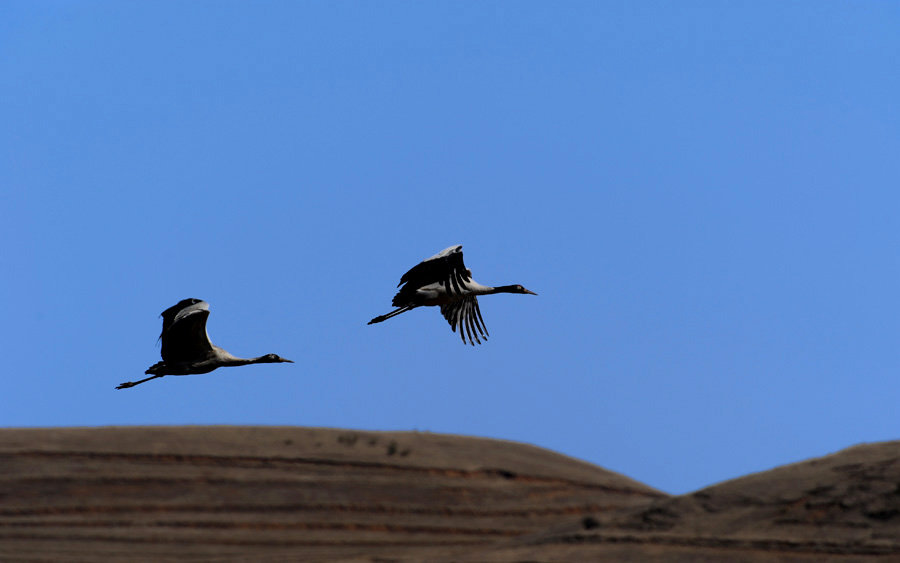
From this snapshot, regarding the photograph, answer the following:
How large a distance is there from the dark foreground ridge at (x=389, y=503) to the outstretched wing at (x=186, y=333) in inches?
56.9

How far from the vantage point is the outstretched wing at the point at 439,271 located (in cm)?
2072

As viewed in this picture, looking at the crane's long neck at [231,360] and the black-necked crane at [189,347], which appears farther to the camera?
the crane's long neck at [231,360]

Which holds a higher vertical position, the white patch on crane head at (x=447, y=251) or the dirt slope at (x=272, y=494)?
the white patch on crane head at (x=447, y=251)

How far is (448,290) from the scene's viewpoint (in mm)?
21625

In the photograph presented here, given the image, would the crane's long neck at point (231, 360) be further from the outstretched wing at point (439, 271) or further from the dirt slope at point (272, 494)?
the outstretched wing at point (439, 271)

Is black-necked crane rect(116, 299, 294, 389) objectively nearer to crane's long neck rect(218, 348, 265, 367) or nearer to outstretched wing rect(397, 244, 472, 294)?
crane's long neck rect(218, 348, 265, 367)

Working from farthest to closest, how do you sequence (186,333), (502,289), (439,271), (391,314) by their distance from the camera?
(502,289)
(391,314)
(439,271)
(186,333)

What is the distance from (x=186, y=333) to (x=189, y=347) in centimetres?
38

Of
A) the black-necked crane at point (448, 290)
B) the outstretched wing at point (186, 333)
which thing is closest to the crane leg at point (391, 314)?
the black-necked crane at point (448, 290)

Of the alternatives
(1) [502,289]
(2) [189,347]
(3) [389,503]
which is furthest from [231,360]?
(1) [502,289]

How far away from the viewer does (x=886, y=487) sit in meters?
16.5

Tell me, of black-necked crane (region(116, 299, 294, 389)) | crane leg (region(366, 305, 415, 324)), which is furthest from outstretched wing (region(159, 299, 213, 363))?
crane leg (region(366, 305, 415, 324))

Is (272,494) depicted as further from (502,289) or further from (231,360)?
(502,289)

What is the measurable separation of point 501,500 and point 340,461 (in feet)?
7.23
